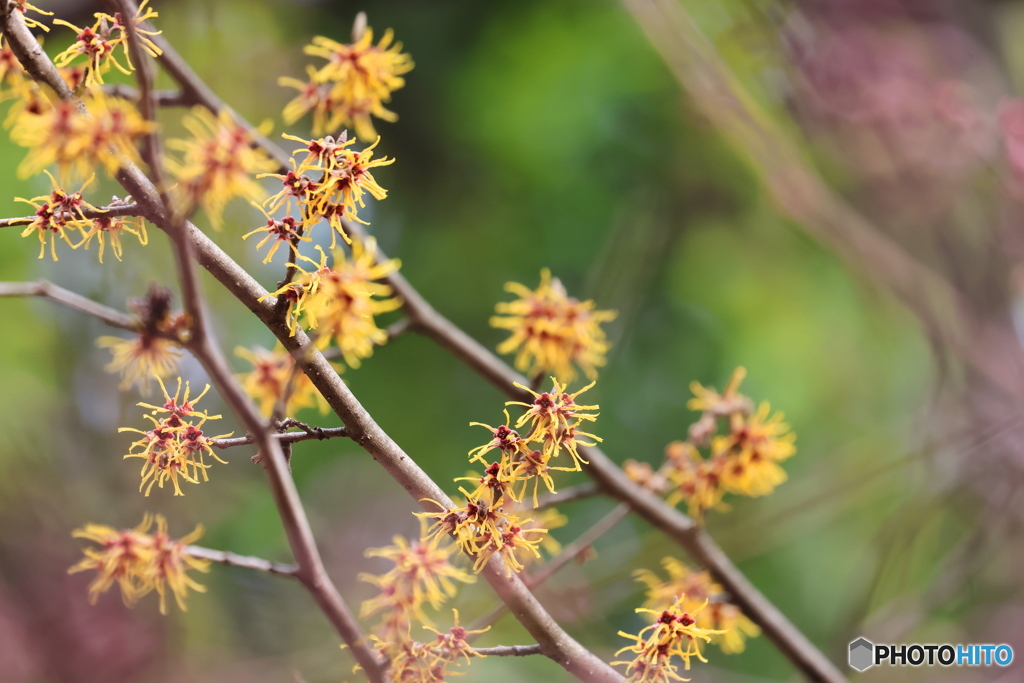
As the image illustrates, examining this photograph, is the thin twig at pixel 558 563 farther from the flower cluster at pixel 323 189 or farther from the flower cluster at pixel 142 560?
the flower cluster at pixel 323 189

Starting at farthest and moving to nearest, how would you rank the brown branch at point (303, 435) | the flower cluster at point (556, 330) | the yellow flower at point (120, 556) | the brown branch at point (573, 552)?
1. the flower cluster at point (556, 330)
2. the brown branch at point (573, 552)
3. the yellow flower at point (120, 556)
4. the brown branch at point (303, 435)

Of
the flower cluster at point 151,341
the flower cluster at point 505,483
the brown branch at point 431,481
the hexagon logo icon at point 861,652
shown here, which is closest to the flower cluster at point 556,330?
the brown branch at point 431,481

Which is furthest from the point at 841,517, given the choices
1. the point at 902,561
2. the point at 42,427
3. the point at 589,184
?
the point at 42,427

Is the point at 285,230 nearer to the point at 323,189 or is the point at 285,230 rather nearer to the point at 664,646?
the point at 323,189

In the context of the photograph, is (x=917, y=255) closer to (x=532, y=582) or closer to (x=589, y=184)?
(x=589, y=184)

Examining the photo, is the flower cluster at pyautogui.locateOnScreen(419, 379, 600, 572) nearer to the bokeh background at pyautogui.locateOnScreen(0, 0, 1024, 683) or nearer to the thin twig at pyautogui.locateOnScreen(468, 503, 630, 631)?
the thin twig at pyautogui.locateOnScreen(468, 503, 630, 631)

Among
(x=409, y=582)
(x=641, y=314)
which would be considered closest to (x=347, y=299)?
(x=409, y=582)

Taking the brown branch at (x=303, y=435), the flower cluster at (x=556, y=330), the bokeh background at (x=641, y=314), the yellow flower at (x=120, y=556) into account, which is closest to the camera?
the brown branch at (x=303, y=435)
